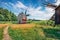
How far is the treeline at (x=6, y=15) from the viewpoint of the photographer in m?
2.29

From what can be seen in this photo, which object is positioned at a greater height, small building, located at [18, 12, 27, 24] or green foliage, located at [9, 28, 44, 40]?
small building, located at [18, 12, 27, 24]

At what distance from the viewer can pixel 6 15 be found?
2326 mm

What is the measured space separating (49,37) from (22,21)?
1.32 ft

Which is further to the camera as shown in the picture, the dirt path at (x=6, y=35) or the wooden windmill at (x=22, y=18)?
the wooden windmill at (x=22, y=18)

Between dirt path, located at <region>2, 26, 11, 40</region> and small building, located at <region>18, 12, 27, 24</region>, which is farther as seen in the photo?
small building, located at <region>18, 12, 27, 24</region>

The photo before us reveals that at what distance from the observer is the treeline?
229 centimetres

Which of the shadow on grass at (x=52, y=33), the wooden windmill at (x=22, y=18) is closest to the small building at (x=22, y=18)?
the wooden windmill at (x=22, y=18)

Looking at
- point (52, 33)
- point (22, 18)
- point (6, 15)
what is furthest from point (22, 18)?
point (52, 33)

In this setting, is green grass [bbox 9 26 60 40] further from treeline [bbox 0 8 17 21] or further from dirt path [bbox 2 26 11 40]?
treeline [bbox 0 8 17 21]

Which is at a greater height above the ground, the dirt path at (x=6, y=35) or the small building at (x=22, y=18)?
the small building at (x=22, y=18)

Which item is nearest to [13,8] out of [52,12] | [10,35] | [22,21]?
[22,21]

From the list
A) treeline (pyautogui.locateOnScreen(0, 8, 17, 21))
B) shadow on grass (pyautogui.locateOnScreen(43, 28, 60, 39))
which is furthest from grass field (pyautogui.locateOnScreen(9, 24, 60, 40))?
treeline (pyautogui.locateOnScreen(0, 8, 17, 21))

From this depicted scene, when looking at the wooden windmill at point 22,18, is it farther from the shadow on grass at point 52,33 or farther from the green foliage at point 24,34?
the shadow on grass at point 52,33

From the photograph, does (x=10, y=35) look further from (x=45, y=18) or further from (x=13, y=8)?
(x=45, y=18)
